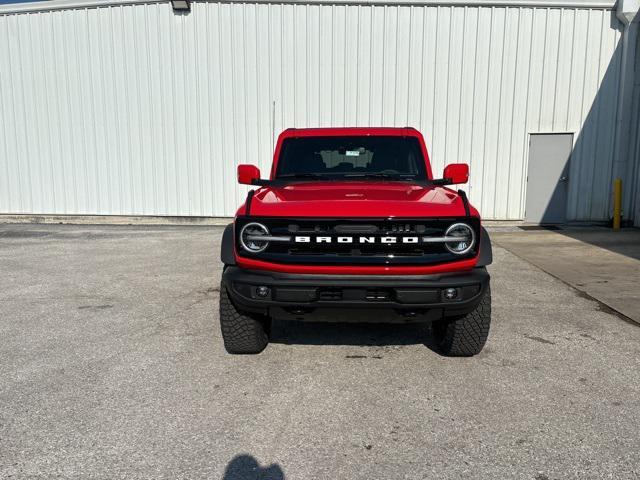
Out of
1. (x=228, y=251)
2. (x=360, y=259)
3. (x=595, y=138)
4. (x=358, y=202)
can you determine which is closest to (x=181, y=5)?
(x=228, y=251)

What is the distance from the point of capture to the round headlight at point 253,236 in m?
3.12

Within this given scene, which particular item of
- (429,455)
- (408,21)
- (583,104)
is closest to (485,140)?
(583,104)

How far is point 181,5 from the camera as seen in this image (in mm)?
10766

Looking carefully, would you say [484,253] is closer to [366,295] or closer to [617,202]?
[366,295]

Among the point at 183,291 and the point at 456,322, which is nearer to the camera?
the point at 456,322

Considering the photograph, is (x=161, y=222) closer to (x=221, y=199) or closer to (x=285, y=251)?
(x=221, y=199)

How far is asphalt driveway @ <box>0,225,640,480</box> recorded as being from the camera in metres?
2.30

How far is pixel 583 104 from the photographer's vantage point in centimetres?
1088

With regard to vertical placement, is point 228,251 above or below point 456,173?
below

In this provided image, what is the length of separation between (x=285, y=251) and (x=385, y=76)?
28.8 ft

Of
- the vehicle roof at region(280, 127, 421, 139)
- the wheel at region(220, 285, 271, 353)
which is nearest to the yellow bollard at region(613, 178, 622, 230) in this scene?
the vehicle roof at region(280, 127, 421, 139)

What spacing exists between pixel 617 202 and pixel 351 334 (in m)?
9.58

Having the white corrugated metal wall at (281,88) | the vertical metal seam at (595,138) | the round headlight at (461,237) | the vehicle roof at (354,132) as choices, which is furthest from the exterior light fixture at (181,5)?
the round headlight at (461,237)

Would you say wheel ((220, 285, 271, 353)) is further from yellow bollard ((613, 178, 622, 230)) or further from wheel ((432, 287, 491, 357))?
yellow bollard ((613, 178, 622, 230))
